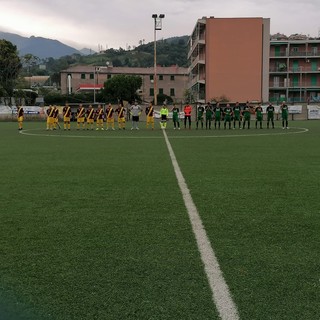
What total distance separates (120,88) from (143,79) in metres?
23.3

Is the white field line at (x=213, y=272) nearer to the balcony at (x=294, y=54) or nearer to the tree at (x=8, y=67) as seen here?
the tree at (x=8, y=67)

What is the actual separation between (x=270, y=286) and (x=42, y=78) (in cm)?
19008

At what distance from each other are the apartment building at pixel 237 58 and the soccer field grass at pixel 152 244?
206 ft

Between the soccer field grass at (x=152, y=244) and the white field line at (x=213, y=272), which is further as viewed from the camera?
the soccer field grass at (x=152, y=244)

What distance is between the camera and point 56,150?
1689cm

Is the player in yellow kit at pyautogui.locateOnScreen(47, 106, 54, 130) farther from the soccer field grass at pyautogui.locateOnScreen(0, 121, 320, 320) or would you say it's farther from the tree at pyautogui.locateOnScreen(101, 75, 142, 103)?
the tree at pyautogui.locateOnScreen(101, 75, 142, 103)

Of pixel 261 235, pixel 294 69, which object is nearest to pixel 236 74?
pixel 294 69

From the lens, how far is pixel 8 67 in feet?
225

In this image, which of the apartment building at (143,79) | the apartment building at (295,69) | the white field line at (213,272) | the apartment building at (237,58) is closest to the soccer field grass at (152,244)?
the white field line at (213,272)

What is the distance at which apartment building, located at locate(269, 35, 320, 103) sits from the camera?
81938 mm

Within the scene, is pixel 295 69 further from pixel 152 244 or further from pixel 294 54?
pixel 152 244

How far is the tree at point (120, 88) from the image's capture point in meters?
93.4

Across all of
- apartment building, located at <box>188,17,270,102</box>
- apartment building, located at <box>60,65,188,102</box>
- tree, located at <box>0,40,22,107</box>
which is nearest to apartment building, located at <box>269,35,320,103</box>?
apartment building, located at <box>188,17,270,102</box>

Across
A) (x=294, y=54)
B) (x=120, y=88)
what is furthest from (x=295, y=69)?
(x=120, y=88)
